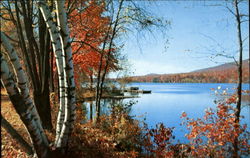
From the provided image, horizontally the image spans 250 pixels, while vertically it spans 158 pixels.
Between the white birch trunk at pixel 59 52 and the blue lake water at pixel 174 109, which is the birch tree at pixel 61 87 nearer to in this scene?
the white birch trunk at pixel 59 52

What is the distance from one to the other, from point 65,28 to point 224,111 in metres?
5.54

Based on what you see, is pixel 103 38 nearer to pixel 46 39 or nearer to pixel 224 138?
pixel 46 39

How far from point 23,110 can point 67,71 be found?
83cm

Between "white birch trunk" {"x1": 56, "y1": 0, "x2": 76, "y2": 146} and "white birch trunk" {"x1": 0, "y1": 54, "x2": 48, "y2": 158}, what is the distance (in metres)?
0.34

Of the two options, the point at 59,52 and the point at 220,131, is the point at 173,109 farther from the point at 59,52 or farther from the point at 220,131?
the point at 59,52

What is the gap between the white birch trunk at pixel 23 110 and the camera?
213 cm

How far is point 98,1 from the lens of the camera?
5.43m

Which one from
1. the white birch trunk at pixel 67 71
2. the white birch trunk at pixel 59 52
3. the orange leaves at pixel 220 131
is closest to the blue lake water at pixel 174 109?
the orange leaves at pixel 220 131


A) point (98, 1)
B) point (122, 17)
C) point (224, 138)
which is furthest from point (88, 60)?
point (224, 138)

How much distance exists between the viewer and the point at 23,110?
7.68 feet

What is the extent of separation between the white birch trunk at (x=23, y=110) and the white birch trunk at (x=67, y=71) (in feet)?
1.12

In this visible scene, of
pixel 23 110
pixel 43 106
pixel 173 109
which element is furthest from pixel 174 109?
pixel 23 110

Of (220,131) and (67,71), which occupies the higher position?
(67,71)

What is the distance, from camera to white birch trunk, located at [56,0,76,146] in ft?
8.55
